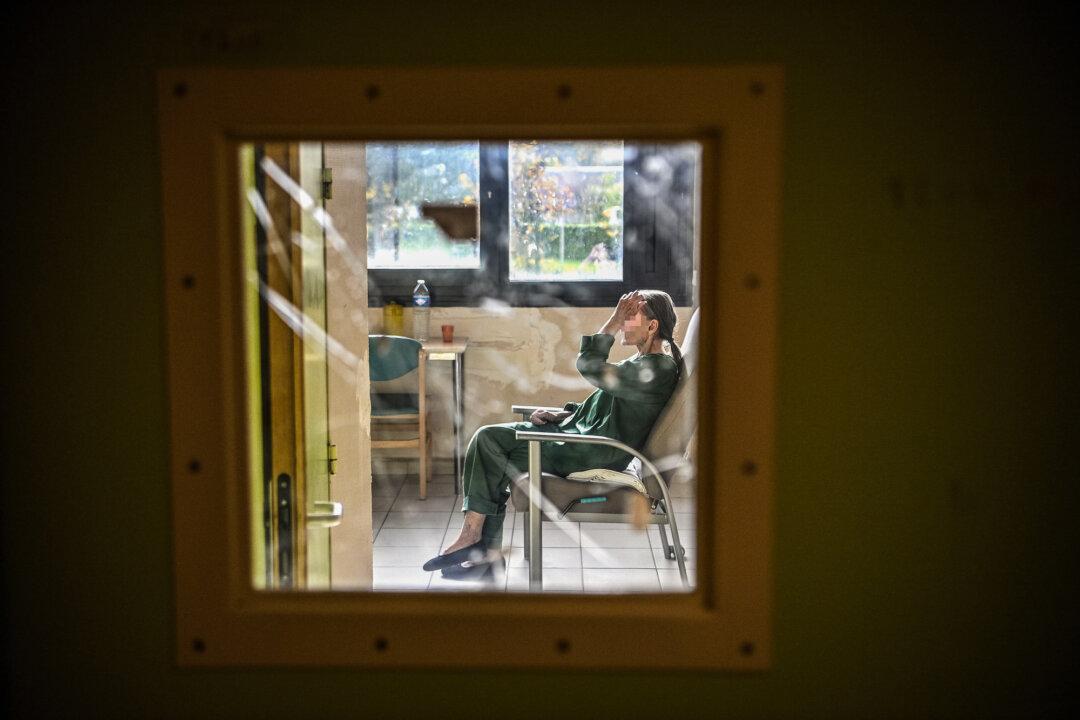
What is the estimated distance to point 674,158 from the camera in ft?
13.2

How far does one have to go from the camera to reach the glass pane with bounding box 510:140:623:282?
406 centimetres

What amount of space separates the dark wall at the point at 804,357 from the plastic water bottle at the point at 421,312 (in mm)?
3189

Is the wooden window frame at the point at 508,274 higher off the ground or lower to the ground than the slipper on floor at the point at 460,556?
higher

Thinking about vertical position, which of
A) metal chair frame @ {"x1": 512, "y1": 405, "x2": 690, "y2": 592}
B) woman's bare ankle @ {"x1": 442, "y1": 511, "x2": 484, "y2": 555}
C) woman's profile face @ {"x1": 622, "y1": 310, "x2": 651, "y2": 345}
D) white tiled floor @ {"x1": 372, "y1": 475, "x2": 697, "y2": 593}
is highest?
woman's profile face @ {"x1": 622, "y1": 310, "x2": 651, "y2": 345}

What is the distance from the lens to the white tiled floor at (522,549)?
9.04ft

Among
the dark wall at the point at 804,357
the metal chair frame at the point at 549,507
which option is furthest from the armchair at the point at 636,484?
the dark wall at the point at 804,357

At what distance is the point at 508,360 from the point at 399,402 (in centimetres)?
55

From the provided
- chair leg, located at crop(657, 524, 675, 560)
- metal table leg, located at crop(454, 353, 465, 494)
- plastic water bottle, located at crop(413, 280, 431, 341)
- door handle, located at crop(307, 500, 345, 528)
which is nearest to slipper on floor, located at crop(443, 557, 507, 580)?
chair leg, located at crop(657, 524, 675, 560)

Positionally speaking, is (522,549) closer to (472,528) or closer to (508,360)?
(472,528)

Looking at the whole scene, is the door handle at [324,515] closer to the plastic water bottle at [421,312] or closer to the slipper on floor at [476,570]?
the slipper on floor at [476,570]

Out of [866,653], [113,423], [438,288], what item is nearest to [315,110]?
[113,423]

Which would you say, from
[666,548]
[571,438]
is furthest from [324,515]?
[666,548]

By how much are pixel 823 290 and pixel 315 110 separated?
1.64 ft

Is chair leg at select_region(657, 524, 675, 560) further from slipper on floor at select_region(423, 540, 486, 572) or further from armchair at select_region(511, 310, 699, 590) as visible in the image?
slipper on floor at select_region(423, 540, 486, 572)
